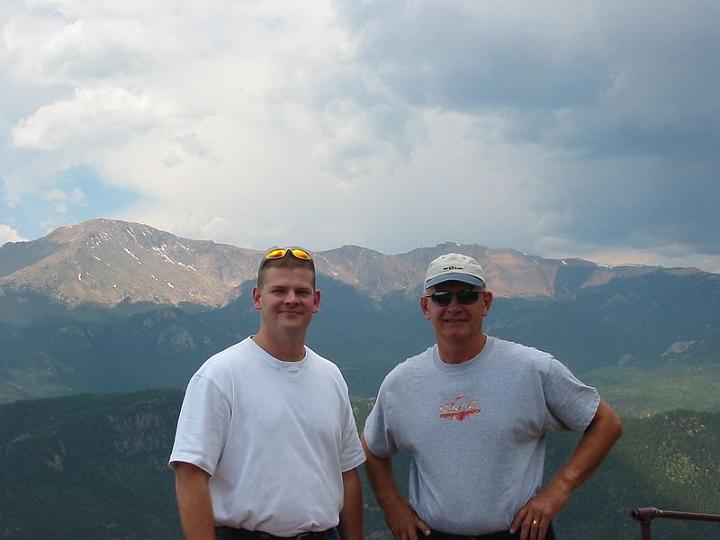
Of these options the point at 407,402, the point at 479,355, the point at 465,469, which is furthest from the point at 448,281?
the point at 465,469

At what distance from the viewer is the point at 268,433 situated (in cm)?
709

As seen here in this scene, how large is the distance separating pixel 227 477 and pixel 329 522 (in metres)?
1.07

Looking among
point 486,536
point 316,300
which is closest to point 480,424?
point 486,536

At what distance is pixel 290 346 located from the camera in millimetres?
7395

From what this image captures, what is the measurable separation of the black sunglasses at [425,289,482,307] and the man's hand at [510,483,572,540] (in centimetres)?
191

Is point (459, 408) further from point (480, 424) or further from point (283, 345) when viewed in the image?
point (283, 345)

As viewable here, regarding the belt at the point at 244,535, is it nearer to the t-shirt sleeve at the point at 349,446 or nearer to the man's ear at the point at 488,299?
the t-shirt sleeve at the point at 349,446

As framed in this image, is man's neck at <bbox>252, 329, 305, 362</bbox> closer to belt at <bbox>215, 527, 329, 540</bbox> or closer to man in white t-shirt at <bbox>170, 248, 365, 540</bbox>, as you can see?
man in white t-shirt at <bbox>170, 248, 365, 540</bbox>

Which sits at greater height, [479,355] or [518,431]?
[479,355]

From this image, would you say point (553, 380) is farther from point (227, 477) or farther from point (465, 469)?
point (227, 477)

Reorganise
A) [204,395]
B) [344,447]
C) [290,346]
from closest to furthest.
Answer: [204,395] < [290,346] < [344,447]

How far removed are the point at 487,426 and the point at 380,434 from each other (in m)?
1.32

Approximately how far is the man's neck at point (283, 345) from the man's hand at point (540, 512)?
2.58m

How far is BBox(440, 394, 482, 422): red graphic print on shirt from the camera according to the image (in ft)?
24.7
